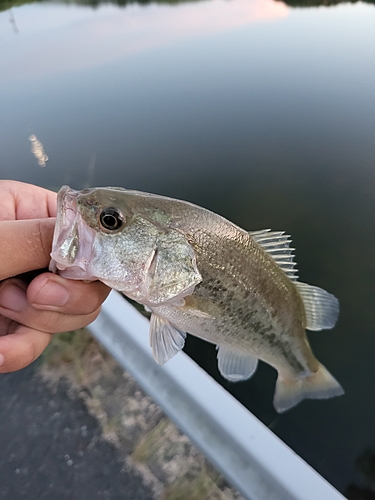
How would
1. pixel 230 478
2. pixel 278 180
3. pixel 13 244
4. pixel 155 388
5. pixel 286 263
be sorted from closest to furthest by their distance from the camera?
pixel 13 244, pixel 286 263, pixel 230 478, pixel 155 388, pixel 278 180

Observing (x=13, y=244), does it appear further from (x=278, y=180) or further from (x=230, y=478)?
(x=278, y=180)

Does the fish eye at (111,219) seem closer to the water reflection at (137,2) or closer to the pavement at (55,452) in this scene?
the pavement at (55,452)

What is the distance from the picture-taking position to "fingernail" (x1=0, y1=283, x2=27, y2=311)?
3.70ft

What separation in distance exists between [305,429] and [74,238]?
2199 mm

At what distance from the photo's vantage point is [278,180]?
4215 mm

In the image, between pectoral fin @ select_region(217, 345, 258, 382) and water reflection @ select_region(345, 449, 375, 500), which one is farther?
water reflection @ select_region(345, 449, 375, 500)

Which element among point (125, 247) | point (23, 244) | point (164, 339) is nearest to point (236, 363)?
point (164, 339)

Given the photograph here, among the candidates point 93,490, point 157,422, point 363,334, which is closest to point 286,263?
point 157,422

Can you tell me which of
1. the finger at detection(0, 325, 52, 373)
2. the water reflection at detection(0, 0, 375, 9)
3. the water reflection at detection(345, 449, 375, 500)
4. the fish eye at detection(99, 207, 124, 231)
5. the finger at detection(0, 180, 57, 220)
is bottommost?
the water reflection at detection(345, 449, 375, 500)

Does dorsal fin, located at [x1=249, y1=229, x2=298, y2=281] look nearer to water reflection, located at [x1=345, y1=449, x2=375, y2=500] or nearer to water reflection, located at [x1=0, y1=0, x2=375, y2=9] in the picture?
water reflection, located at [x1=345, y1=449, x2=375, y2=500]

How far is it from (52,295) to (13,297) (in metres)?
0.15

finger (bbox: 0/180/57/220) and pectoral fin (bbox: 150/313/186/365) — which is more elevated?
finger (bbox: 0/180/57/220)

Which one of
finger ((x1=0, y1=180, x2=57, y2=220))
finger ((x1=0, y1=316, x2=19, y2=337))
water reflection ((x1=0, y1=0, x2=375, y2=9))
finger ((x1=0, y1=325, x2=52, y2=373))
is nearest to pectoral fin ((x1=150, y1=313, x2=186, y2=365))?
finger ((x1=0, y1=325, x2=52, y2=373))

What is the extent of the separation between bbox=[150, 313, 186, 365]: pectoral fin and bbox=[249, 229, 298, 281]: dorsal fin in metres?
0.39
